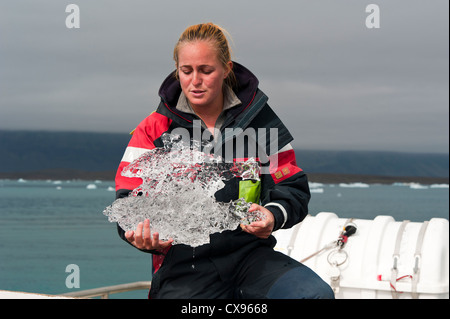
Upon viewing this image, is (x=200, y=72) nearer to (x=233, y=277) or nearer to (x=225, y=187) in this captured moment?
(x=225, y=187)

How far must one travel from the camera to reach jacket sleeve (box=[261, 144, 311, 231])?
2.30m

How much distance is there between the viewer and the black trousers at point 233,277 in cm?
221

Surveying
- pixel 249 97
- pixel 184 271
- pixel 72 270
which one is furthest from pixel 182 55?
pixel 72 270

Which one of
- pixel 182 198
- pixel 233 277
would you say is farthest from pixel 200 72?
pixel 233 277

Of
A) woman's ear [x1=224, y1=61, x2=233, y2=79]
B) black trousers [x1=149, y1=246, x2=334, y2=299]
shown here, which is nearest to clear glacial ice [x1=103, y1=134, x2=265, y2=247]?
black trousers [x1=149, y1=246, x2=334, y2=299]

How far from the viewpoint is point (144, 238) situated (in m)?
2.09

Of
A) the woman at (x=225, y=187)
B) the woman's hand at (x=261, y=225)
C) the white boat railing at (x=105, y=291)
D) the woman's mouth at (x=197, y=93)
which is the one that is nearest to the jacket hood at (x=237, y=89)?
the woman at (x=225, y=187)

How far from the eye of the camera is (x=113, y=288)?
4016 mm

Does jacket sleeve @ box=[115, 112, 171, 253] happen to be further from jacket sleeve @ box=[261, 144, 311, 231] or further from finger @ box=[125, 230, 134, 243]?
jacket sleeve @ box=[261, 144, 311, 231]

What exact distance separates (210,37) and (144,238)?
0.86 metres

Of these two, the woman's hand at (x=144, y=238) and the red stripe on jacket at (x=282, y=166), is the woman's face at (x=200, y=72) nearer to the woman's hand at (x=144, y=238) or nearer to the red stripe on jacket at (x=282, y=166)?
the red stripe on jacket at (x=282, y=166)

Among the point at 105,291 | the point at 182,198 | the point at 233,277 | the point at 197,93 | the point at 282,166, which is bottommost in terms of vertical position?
the point at 105,291

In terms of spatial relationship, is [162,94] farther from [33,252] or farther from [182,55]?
[33,252]

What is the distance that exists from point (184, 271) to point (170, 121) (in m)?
0.65
